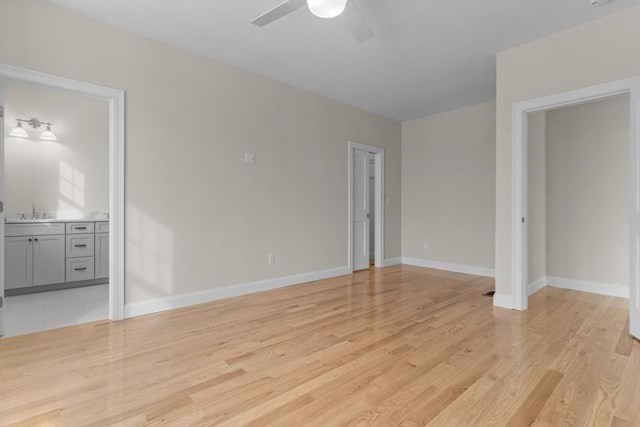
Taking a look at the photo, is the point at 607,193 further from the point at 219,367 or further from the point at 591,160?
the point at 219,367

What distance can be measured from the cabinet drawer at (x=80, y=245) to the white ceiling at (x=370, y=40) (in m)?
2.99

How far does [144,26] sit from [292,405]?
3.42m

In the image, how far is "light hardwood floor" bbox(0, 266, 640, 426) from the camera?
1660 millimetres

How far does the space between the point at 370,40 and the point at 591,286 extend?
4040 mm

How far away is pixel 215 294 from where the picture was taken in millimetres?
3713

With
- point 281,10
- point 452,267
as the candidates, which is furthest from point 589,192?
point 281,10

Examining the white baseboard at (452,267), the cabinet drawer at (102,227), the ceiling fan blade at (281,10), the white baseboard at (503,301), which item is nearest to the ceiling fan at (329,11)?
the ceiling fan blade at (281,10)

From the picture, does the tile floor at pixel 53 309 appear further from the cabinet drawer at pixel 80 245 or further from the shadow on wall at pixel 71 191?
the shadow on wall at pixel 71 191

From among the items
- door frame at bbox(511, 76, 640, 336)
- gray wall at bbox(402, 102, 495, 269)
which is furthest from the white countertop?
door frame at bbox(511, 76, 640, 336)

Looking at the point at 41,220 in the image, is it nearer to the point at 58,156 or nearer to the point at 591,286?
the point at 58,156

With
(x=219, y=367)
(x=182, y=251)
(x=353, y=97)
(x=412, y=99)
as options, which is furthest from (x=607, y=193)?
(x=182, y=251)

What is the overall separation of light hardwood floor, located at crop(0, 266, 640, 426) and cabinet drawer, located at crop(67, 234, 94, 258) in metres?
2.06

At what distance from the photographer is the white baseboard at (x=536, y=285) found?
3954 millimetres

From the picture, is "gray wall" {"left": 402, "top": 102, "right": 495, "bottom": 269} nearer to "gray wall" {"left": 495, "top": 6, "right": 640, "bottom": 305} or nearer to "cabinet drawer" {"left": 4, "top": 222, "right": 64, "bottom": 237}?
"gray wall" {"left": 495, "top": 6, "right": 640, "bottom": 305}
